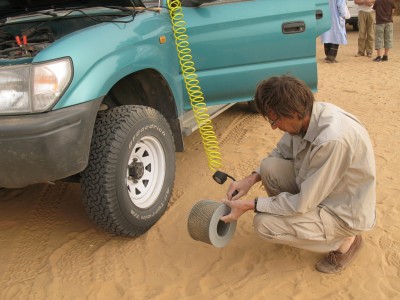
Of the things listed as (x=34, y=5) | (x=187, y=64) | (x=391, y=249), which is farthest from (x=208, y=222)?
(x=34, y=5)

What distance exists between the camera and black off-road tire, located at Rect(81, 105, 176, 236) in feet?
8.96

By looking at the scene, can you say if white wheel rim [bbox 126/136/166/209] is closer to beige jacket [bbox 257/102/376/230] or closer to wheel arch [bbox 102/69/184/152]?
wheel arch [bbox 102/69/184/152]

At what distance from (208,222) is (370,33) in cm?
866

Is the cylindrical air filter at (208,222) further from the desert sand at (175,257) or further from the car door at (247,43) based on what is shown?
the car door at (247,43)

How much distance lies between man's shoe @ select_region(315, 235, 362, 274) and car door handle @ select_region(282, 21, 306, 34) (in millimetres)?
2026

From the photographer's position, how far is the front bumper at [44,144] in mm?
2305

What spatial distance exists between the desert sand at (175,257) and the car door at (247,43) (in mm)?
844

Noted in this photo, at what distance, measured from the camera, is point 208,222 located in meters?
2.52

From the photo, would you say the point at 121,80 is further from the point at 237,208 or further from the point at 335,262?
the point at 335,262

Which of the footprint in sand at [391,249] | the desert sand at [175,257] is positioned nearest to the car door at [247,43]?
the desert sand at [175,257]

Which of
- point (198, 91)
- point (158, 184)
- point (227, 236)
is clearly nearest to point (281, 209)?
point (227, 236)

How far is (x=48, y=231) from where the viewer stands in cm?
326

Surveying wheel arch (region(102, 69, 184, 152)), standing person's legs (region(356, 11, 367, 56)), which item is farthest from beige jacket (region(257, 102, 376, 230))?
standing person's legs (region(356, 11, 367, 56))

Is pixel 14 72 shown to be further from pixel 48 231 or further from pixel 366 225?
pixel 366 225
